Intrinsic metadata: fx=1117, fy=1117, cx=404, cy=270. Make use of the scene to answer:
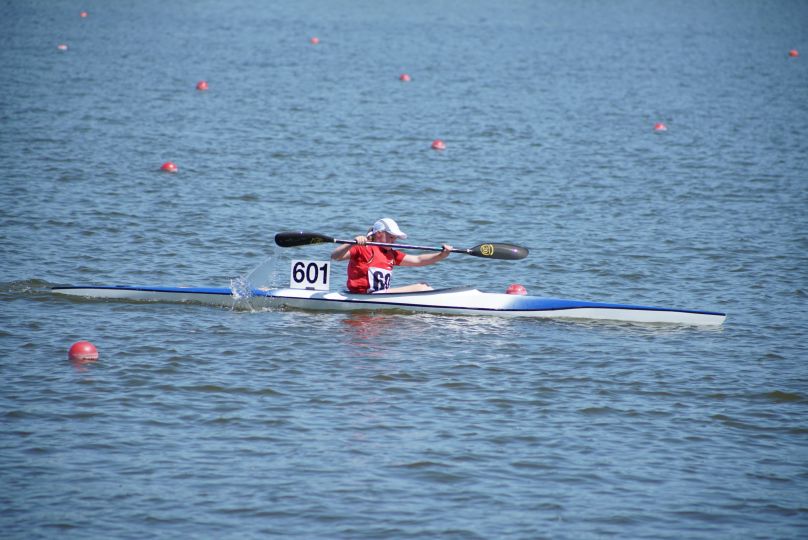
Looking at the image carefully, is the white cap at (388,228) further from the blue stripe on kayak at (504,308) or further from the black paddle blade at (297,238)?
the black paddle blade at (297,238)

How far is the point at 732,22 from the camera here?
6306cm

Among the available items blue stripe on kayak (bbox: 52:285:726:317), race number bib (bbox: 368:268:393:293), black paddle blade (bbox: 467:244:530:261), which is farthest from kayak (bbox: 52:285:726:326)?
black paddle blade (bbox: 467:244:530:261)

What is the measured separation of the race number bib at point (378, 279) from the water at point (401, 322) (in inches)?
16.3

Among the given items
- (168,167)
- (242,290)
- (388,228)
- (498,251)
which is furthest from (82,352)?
(168,167)

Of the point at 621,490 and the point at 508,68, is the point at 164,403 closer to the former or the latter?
the point at 621,490

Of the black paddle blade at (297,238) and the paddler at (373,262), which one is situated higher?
the black paddle blade at (297,238)

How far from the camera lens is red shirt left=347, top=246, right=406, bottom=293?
14.2 meters

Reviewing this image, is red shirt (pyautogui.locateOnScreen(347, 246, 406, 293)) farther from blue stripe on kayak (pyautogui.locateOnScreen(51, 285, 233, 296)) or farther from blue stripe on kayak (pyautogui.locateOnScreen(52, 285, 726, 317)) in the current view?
blue stripe on kayak (pyautogui.locateOnScreen(51, 285, 233, 296))

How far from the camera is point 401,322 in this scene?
545 inches

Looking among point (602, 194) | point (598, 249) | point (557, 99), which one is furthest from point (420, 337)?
point (557, 99)

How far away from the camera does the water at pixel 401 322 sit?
8.96 m

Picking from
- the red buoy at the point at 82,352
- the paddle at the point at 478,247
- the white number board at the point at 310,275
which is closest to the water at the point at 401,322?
the red buoy at the point at 82,352

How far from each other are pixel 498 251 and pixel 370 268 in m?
1.73

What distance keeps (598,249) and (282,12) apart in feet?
160
